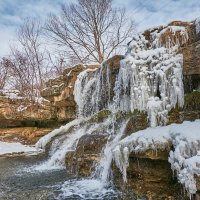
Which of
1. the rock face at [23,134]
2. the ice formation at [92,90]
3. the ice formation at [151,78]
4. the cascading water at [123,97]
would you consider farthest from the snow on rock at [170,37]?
the rock face at [23,134]

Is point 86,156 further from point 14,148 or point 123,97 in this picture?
point 14,148

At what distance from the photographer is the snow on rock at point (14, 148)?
10709 millimetres

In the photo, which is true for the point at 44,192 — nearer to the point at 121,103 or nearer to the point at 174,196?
the point at 174,196

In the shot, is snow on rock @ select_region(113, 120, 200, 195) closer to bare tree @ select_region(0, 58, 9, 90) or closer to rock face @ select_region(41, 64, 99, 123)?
rock face @ select_region(41, 64, 99, 123)

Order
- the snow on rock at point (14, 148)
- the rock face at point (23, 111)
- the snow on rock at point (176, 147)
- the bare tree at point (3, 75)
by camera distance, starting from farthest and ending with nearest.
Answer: the bare tree at point (3, 75) < the rock face at point (23, 111) < the snow on rock at point (14, 148) < the snow on rock at point (176, 147)

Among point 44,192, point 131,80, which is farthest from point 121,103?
point 44,192

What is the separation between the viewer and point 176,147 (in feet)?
16.5

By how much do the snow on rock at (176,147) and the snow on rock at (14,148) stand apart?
5.61 meters

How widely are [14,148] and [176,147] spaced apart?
8312mm

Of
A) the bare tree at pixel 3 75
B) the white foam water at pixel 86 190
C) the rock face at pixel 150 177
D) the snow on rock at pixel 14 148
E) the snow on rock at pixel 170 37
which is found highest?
the bare tree at pixel 3 75

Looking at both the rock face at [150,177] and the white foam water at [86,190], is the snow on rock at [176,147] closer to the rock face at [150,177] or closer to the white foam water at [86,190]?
the rock face at [150,177]

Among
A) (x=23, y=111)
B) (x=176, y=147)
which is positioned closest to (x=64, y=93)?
(x=23, y=111)

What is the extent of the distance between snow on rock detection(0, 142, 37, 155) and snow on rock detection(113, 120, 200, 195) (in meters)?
5.61

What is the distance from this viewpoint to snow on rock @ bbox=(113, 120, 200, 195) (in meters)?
4.47
